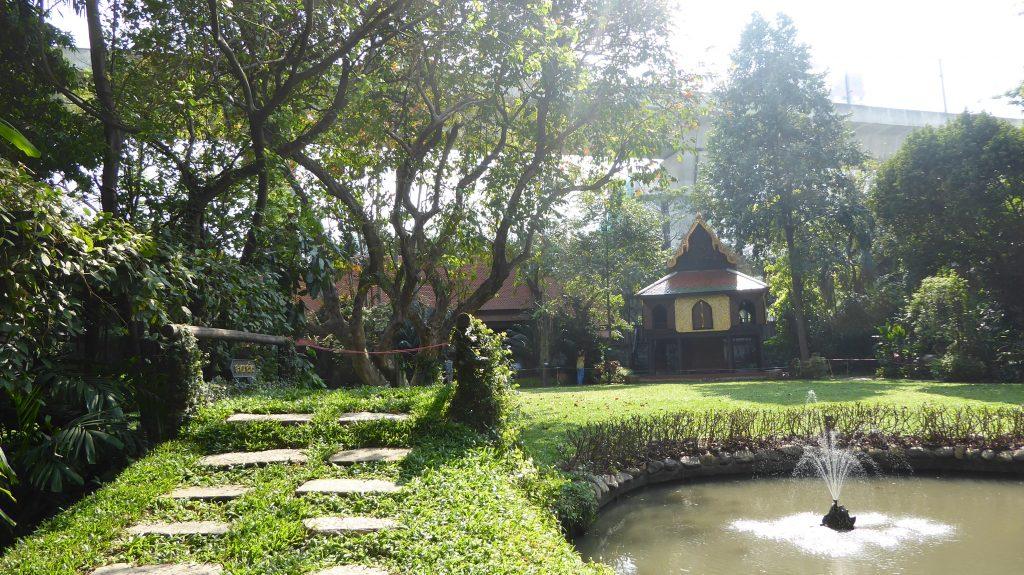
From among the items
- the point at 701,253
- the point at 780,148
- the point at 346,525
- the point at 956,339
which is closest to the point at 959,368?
the point at 956,339

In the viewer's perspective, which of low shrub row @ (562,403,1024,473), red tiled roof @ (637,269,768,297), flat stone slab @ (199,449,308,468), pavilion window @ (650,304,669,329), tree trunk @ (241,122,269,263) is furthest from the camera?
pavilion window @ (650,304,669,329)

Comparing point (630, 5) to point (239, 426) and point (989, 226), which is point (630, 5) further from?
point (989, 226)

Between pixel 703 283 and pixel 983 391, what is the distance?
41.8ft

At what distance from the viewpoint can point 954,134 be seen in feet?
79.5

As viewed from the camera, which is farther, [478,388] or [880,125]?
[880,125]

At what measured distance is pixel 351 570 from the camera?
4035 mm

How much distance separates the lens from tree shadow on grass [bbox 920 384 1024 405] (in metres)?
14.4

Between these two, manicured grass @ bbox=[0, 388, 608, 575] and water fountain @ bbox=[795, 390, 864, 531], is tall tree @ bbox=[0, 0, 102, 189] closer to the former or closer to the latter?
manicured grass @ bbox=[0, 388, 608, 575]

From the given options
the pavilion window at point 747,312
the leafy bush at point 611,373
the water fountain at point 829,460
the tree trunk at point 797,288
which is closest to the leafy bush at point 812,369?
the tree trunk at point 797,288

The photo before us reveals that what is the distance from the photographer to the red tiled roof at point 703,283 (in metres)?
27.5

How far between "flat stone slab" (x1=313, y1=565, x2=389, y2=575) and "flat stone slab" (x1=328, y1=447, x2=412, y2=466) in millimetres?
1721

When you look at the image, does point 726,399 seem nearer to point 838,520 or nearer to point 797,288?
point 838,520

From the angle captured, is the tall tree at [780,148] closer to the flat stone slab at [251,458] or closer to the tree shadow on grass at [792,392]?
the tree shadow on grass at [792,392]

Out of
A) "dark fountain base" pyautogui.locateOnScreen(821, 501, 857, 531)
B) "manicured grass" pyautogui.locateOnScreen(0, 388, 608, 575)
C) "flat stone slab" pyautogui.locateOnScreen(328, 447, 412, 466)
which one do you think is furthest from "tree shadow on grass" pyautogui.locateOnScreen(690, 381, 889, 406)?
"flat stone slab" pyautogui.locateOnScreen(328, 447, 412, 466)
